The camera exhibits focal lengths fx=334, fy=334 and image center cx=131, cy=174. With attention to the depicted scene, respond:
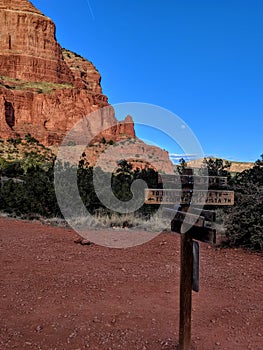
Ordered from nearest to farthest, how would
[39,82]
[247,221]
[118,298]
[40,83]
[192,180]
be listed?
[192,180]
[118,298]
[247,221]
[40,83]
[39,82]

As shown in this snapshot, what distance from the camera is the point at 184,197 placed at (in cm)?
359

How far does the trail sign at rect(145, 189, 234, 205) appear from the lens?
3547 millimetres

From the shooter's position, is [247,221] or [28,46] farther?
Answer: [28,46]

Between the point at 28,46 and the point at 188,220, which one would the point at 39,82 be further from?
the point at 188,220

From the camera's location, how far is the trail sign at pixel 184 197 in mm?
3547

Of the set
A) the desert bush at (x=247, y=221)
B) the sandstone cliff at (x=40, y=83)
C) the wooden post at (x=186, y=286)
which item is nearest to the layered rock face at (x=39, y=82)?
the sandstone cliff at (x=40, y=83)

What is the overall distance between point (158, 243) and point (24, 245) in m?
3.34

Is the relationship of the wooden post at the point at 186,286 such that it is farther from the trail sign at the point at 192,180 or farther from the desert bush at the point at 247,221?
the desert bush at the point at 247,221

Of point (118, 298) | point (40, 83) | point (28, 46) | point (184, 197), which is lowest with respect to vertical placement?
point (118, 298)

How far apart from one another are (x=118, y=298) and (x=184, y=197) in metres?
2.37

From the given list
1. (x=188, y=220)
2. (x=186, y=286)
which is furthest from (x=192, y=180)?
(x=186, y=286)

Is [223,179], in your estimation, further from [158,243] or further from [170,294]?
[158,243]

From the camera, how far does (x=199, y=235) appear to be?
3506 millimetres

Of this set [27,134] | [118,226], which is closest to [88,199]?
[118,226]
